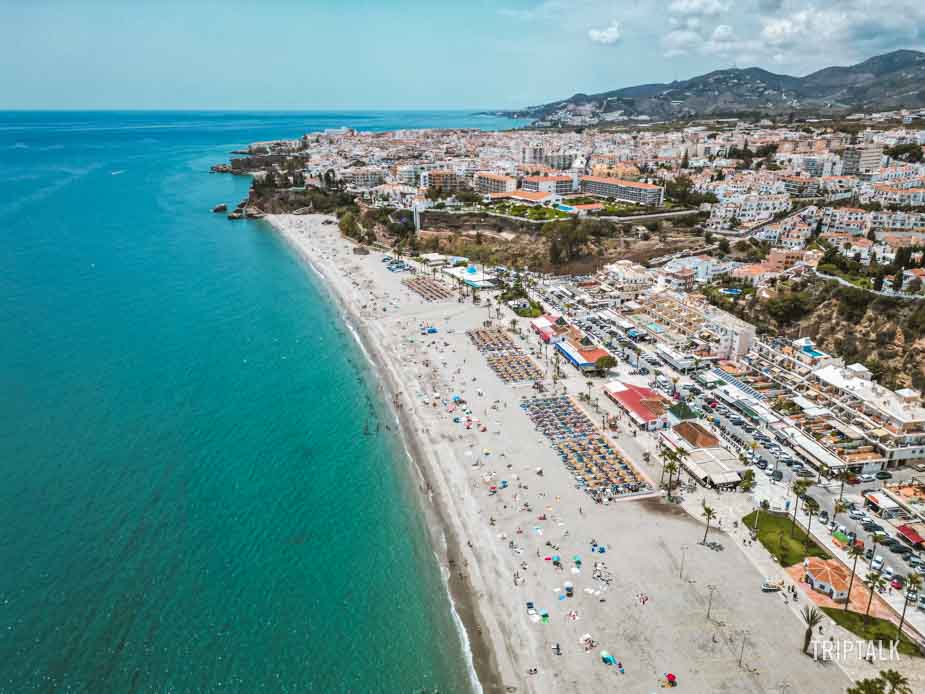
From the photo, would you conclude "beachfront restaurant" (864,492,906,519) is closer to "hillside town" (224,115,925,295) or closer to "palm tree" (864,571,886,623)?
"palm tree" (864,571,886,623)

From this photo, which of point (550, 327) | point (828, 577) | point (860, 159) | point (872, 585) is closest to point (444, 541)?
point (828, 577)

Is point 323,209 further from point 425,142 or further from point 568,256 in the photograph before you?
point 425,142

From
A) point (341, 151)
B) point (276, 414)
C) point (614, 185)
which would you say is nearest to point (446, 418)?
point (276, 414)

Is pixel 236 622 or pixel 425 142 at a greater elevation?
pixel 425 142

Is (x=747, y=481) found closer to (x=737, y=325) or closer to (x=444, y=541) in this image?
(x=444, y=541)

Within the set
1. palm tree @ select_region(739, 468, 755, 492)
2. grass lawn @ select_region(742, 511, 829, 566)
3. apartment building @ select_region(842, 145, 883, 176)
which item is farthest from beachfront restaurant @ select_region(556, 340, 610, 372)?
apartment building @ select_region(842, 145, 883, 176)

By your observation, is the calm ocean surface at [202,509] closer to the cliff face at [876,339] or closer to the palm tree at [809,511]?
the palm tree at [809,511]
